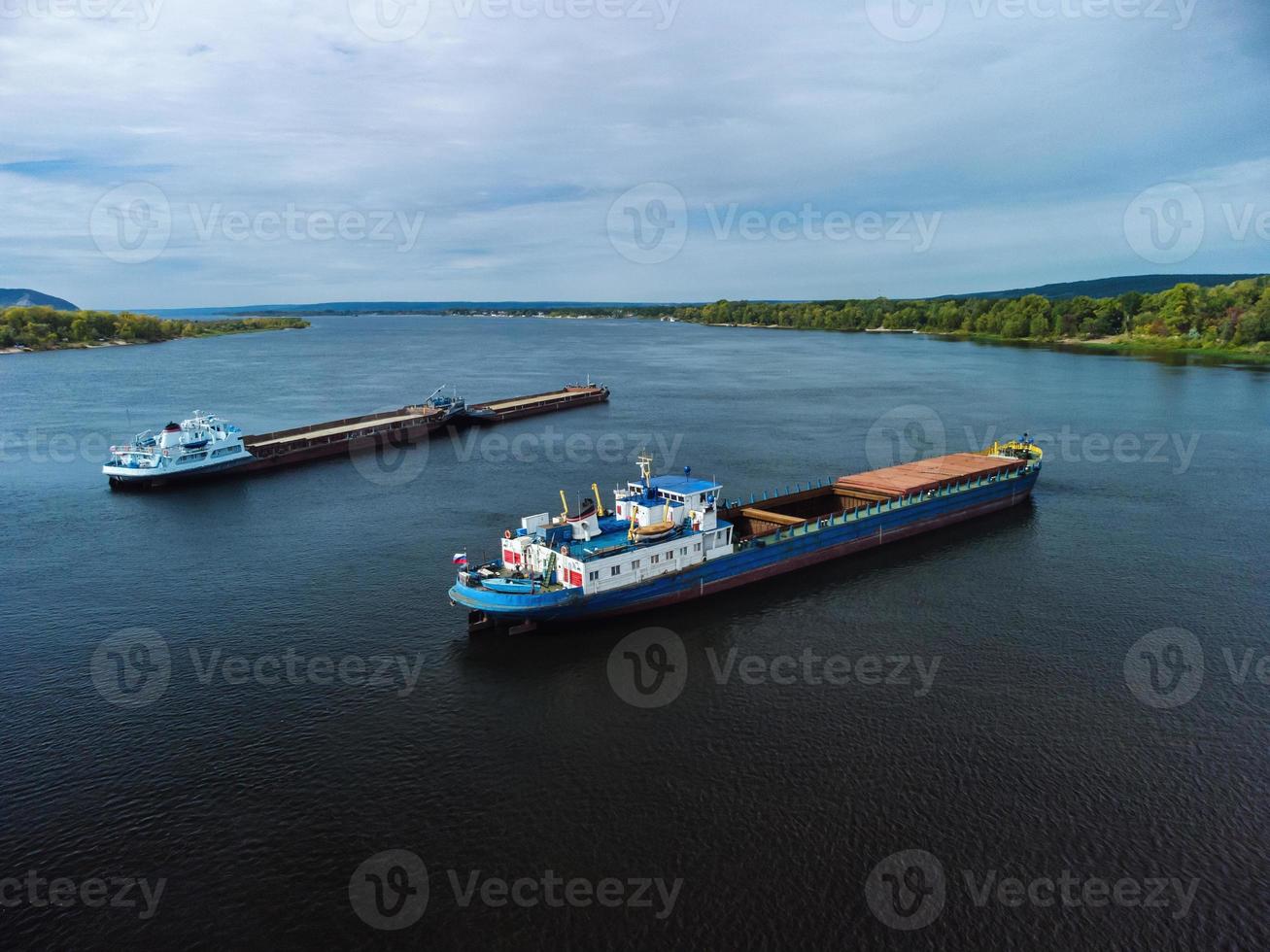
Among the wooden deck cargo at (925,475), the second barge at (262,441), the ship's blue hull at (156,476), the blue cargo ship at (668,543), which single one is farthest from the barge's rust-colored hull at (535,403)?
the wooden deck cargo at (925,475)

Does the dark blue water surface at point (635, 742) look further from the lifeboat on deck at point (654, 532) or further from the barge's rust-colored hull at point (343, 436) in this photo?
the barge's rust-colored hull at point (343, 436)

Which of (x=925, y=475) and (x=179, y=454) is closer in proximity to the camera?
(x=925, y=475)

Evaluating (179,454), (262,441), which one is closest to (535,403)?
(262,441)

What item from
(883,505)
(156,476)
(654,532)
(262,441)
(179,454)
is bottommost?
(156,476)

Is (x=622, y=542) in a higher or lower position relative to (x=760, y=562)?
higher

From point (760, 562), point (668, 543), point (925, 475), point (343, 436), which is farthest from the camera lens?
point (343, 436)

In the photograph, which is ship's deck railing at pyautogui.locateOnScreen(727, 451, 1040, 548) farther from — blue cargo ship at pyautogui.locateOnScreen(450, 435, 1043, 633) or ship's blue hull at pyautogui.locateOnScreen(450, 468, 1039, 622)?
ship's blue hull at pyautogui.locateOnScreen(450, 468, 1039, 622)

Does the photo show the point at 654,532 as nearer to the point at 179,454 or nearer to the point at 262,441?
the point at 179,454
